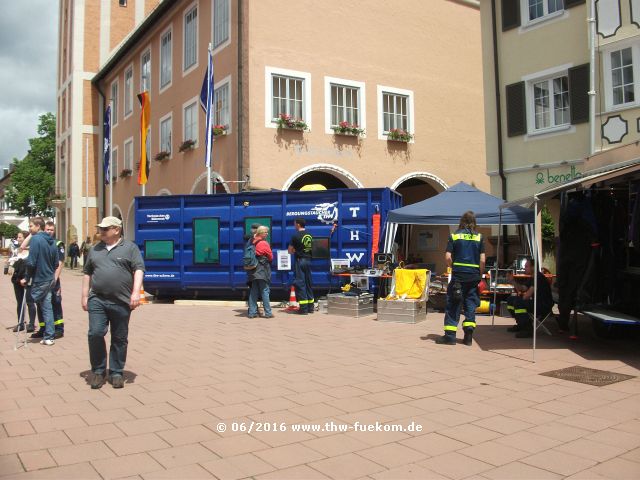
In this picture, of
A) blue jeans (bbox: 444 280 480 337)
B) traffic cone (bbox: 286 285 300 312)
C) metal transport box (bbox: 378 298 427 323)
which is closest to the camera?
blue jeans (bbox: 444 280 480 337)

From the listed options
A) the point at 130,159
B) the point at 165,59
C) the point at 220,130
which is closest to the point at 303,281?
the point at 220,130

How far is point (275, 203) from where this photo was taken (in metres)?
13.9

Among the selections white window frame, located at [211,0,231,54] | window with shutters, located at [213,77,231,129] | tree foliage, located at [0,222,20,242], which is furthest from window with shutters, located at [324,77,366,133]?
tree foliage, located at [0,222,20,242]

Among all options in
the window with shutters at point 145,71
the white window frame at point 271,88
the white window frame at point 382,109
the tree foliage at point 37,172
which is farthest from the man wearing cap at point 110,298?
the tree foliage at point 37,172

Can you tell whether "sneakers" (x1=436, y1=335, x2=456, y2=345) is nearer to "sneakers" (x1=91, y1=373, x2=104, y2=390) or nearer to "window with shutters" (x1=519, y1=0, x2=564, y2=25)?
"sneakers" (x1=91, y1=373, x2=104, y2=390)

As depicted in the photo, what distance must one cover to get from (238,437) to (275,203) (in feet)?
32.0

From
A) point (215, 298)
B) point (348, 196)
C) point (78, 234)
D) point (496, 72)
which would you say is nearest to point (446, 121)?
point (496, 72)

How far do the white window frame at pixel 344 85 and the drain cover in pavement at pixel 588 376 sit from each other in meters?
13.5

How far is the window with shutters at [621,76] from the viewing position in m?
14.1

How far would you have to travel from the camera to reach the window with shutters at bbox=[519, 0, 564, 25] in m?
16.0

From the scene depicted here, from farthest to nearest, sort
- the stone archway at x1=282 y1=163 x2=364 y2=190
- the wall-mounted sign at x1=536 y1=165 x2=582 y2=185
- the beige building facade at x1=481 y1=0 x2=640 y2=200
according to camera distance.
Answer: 1. the stone archway at x1=282 y1=163 x2=364 y2=190
2. the wall-mounted sign at x1=536 y1=165 x2=582 y2=185
3. the beige building facade at x1=481 y1=0 x2=640 y2=200

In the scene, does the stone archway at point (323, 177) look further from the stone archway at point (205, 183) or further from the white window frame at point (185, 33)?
the white window frame at point (185, 33)

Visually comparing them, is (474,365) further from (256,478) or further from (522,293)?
(256,478)

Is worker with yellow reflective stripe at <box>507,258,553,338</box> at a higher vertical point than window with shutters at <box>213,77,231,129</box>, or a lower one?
lower
